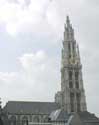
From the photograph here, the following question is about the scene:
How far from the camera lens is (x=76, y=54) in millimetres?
110938

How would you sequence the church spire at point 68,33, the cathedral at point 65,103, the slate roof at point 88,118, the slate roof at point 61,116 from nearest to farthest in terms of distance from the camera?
the slate roof at point 61,116 < the slate roof at point 88,118 < the cathedral at point 65,103 < the church spire at point 68,33

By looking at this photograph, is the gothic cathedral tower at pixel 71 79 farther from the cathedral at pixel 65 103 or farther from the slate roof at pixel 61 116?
the slate roof at pixel 61 116

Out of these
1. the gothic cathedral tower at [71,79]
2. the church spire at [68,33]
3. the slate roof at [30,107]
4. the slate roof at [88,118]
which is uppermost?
the church spire at [68,33]

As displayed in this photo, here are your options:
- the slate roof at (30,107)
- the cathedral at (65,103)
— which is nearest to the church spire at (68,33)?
the cathedral at (65,103)

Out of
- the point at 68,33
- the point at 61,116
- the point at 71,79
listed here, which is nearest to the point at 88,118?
the point at 61,116

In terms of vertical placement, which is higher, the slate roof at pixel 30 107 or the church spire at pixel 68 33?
the church spire at pixel 68 33

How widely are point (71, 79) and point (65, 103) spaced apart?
8153mm

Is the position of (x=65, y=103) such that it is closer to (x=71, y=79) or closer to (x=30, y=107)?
(x=71, y=79)

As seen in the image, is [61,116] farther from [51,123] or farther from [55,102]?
[55,102]

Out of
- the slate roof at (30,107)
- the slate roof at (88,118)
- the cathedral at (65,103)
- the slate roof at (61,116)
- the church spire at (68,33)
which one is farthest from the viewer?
the church spire at (68,33)

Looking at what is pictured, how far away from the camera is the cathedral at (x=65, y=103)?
99375 millimetres

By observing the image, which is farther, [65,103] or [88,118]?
[65,103]

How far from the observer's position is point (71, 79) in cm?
10750

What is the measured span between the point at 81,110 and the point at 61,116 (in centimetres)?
1009
